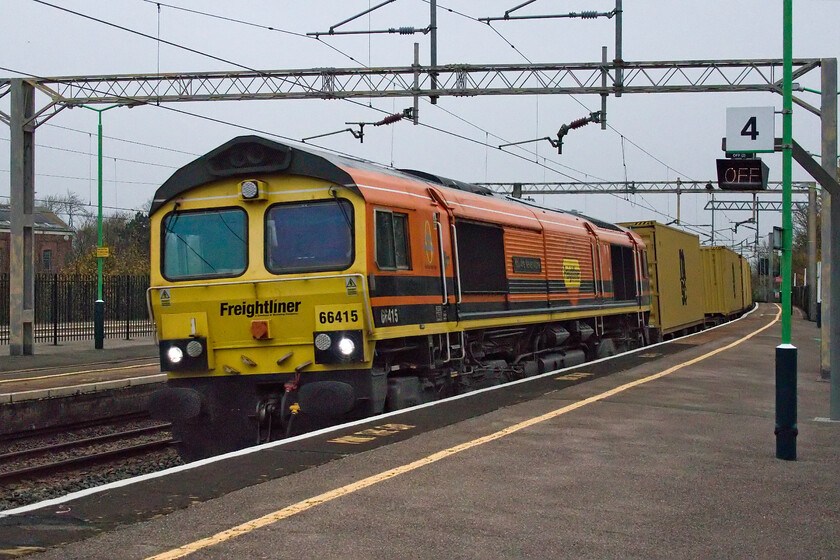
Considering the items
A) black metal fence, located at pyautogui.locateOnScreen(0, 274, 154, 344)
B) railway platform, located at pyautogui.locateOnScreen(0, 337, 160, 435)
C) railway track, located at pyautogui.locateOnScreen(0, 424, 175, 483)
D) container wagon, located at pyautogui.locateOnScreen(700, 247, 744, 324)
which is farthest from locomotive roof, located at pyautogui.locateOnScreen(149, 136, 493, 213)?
container wagon, located at pyautogui.locateOnScreen(700, 247, 744, 324)

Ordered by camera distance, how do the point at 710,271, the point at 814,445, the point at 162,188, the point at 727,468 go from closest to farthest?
the point at 727,468 < the point at 814,445 < the point at 162,188 < the point at 710,271

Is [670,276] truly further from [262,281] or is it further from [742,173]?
[262,281]

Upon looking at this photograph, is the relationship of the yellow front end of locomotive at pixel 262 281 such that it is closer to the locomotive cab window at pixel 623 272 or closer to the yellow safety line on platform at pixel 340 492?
the yellow safety line on platform at pixel 340 492

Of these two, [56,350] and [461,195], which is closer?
[461,195]

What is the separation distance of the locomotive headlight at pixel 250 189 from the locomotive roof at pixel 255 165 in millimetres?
180

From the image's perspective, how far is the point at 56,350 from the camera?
27156 millimetres

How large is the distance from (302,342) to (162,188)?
267 centimetres

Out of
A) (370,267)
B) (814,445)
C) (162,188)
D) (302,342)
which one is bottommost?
(814,445)

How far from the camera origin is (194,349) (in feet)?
35.8

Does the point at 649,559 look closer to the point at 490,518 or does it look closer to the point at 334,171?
the point at 490,518

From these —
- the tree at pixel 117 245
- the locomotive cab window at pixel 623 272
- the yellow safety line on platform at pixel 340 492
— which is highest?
the tree at pixel 117 245

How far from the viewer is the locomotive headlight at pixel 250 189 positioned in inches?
424

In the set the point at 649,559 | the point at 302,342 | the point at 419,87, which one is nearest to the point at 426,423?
the point at 302,342

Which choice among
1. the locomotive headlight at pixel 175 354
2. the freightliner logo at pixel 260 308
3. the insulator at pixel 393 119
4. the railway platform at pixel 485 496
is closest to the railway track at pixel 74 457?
the locomotive headlight at pixel 175 354
